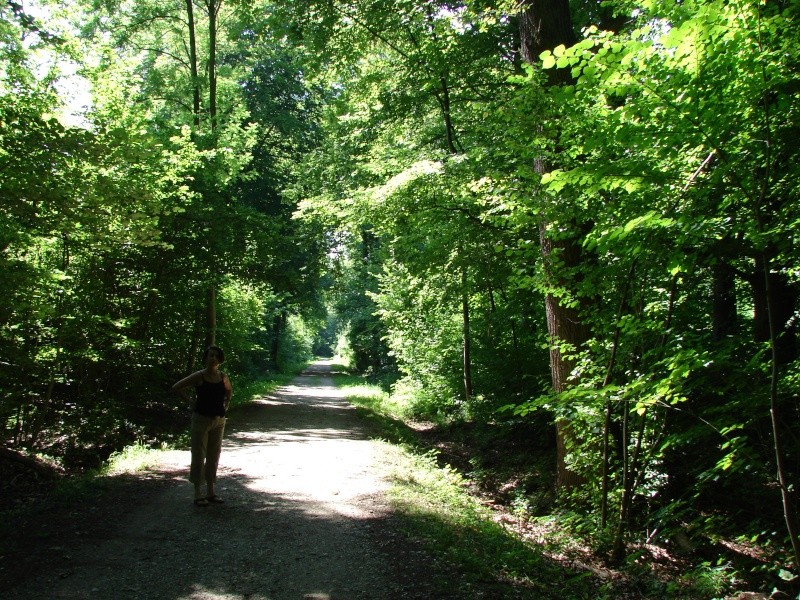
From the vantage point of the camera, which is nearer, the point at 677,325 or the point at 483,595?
the point at 483,595

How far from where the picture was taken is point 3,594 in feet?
13.2

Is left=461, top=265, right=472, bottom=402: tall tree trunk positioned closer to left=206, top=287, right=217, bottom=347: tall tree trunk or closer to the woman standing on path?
left=206, top=287, right=217, bottom=347: tall tree trunk

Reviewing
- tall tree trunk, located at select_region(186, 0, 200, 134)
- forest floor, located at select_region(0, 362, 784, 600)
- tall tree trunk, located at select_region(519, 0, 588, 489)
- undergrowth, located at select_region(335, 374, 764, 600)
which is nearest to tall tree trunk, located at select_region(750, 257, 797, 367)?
tall tree trunk, located at select_region(519, 0, 588, 489)

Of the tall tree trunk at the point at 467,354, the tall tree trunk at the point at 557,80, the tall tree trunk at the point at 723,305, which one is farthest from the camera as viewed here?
the tall tree trunk at the point at 467,354

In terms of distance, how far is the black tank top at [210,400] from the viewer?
6.57 m

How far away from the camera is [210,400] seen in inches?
261

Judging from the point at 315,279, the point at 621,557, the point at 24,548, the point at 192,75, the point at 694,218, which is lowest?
the point at 621,557

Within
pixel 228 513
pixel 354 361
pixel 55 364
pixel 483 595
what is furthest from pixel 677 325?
pixel 354 361

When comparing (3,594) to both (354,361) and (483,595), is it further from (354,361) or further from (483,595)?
(354,361)

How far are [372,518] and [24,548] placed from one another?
135 inches

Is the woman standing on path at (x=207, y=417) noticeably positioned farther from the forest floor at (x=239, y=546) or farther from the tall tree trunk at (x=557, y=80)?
the tall tree trunk at (x=557, y=80)

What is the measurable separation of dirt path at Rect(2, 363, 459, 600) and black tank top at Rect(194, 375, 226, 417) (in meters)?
1.16

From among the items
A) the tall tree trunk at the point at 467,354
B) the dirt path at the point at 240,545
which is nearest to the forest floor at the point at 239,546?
the dirt path at the point at 240,545

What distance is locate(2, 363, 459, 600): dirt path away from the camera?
14.2ft
